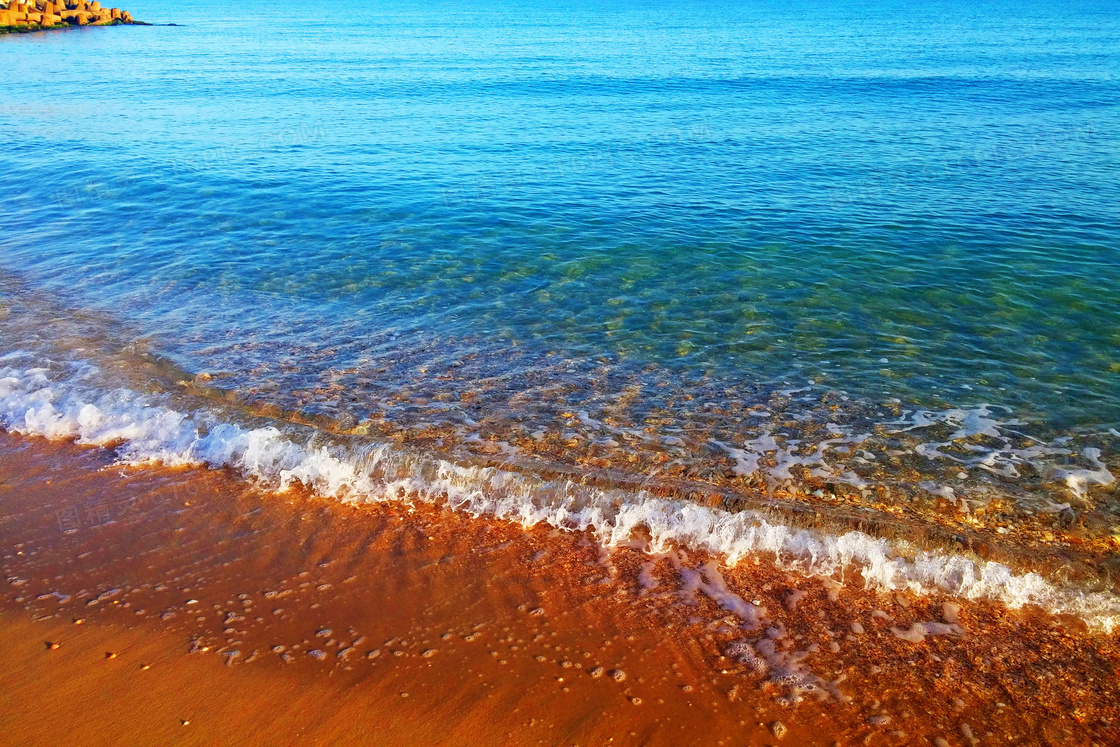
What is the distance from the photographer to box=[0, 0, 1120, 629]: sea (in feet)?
24.4

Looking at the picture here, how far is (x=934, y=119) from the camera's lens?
2709cm

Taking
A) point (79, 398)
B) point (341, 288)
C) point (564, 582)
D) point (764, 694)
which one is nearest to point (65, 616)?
point (564, 582)

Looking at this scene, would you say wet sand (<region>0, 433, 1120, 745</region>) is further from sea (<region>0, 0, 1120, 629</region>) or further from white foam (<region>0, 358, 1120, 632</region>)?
sea (<region>0, 0, 1120, 629</region>)

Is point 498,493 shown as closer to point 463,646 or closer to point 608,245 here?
point 463,646

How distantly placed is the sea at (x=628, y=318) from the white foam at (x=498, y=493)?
4 cm

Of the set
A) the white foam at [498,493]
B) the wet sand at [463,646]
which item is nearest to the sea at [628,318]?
the white foam at [498,493]

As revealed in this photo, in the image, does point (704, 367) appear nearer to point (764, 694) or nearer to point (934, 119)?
point (764, 694)

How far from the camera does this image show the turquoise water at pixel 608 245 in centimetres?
975

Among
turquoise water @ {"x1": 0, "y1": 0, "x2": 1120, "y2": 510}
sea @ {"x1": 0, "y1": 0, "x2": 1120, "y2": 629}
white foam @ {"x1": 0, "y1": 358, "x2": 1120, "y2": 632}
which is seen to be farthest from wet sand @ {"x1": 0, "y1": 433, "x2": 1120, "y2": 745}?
turquoise water @ {"x1": 0, "y1": 0, "x2": 1120, "y2": 510}

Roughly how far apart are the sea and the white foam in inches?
1.5

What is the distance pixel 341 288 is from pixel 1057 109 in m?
27.8

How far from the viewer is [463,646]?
5.41m

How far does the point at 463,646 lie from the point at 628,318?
735cm

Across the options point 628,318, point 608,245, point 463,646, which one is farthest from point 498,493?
point 608,245
